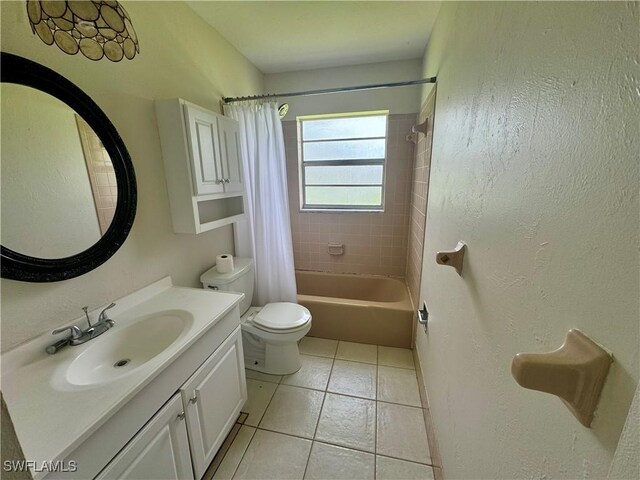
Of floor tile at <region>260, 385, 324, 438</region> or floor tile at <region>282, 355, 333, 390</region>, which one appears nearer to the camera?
floor tile at <region>260, 385, 324, 438</region>

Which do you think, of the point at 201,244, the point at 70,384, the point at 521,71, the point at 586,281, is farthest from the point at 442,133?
the point at 70,384

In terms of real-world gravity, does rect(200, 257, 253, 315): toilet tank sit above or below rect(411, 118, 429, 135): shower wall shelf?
below

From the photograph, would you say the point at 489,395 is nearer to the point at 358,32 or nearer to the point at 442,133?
the point at 442,133

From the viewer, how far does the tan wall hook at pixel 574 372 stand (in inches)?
15.4

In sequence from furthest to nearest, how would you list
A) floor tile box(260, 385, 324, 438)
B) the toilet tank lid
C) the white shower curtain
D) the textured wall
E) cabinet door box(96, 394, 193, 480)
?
the white shower curtain < the toilet tank lid < floor tile box(260, 385, 324, 438) < cabinet door box(96, 394, 193, 480) < the textured wall

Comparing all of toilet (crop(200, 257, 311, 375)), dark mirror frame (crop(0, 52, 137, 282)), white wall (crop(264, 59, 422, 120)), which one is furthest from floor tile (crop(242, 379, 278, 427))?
white wall (crop(264, 59, 422, 120))

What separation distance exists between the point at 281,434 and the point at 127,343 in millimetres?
1000

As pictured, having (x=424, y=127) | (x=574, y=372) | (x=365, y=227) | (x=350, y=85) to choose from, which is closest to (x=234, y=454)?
(x=574, y=372)

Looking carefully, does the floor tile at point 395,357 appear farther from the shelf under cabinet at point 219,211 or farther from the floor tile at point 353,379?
the shelf under cabinet at point 219,211

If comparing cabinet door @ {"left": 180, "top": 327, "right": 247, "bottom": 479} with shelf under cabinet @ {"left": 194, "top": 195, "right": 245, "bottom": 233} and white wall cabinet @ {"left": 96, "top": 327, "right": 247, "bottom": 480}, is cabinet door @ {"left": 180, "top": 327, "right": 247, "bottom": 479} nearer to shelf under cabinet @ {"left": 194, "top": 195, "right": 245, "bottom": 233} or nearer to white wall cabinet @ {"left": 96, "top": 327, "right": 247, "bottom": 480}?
white wall cabinet @ {"left": 96, "top": 327, "right": 247, "bottom": 480}

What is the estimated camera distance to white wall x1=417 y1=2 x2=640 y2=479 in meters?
0.37

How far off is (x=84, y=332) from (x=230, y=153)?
1.29 meters

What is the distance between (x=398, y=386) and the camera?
185cm

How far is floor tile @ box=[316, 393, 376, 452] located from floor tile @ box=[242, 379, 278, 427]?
0.39m
